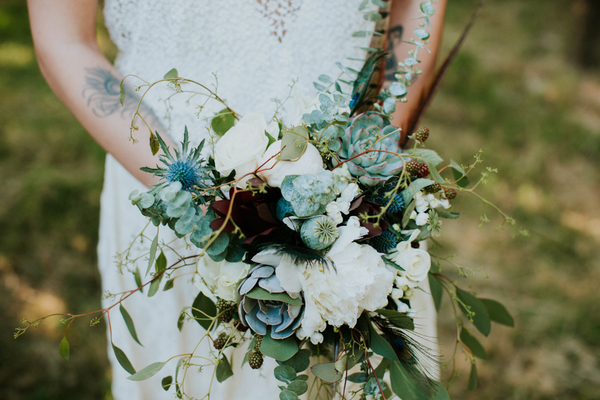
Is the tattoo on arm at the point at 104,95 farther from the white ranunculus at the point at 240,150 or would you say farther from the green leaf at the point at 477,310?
the green leaf at the point at 477,310

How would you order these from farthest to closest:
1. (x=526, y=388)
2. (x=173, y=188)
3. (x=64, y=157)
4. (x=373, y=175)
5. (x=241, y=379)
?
(x=64, y=157), (x=526, y=388), (x=241, y=379), (x=373, y=175), (x=173, y=188)

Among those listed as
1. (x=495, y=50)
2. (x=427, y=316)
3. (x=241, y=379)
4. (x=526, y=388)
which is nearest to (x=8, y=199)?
(x=241, y=379)

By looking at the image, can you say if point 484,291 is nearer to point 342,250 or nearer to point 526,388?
point 526,388

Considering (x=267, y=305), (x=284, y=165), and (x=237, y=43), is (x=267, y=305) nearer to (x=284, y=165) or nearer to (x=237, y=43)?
(x=284, y=165)

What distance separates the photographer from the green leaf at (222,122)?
2.60ft

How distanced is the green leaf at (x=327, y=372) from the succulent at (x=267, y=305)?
8cm

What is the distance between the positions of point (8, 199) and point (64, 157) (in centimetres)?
43

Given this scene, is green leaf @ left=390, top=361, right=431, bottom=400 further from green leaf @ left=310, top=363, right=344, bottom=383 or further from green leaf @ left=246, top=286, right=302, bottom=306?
green leaf @ left=246, top=286, right=302, bottom=306

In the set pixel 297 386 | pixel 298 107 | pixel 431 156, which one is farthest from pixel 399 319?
pixel 298 107

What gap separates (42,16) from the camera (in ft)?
2.97

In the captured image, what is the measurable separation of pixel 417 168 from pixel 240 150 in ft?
1.02

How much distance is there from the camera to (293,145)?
2.11 ft

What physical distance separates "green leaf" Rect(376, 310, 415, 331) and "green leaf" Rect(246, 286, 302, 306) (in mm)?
159

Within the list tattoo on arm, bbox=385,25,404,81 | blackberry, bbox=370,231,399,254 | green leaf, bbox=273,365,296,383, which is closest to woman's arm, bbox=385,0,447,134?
tattoo on arm, bbox=385,25,404,81
